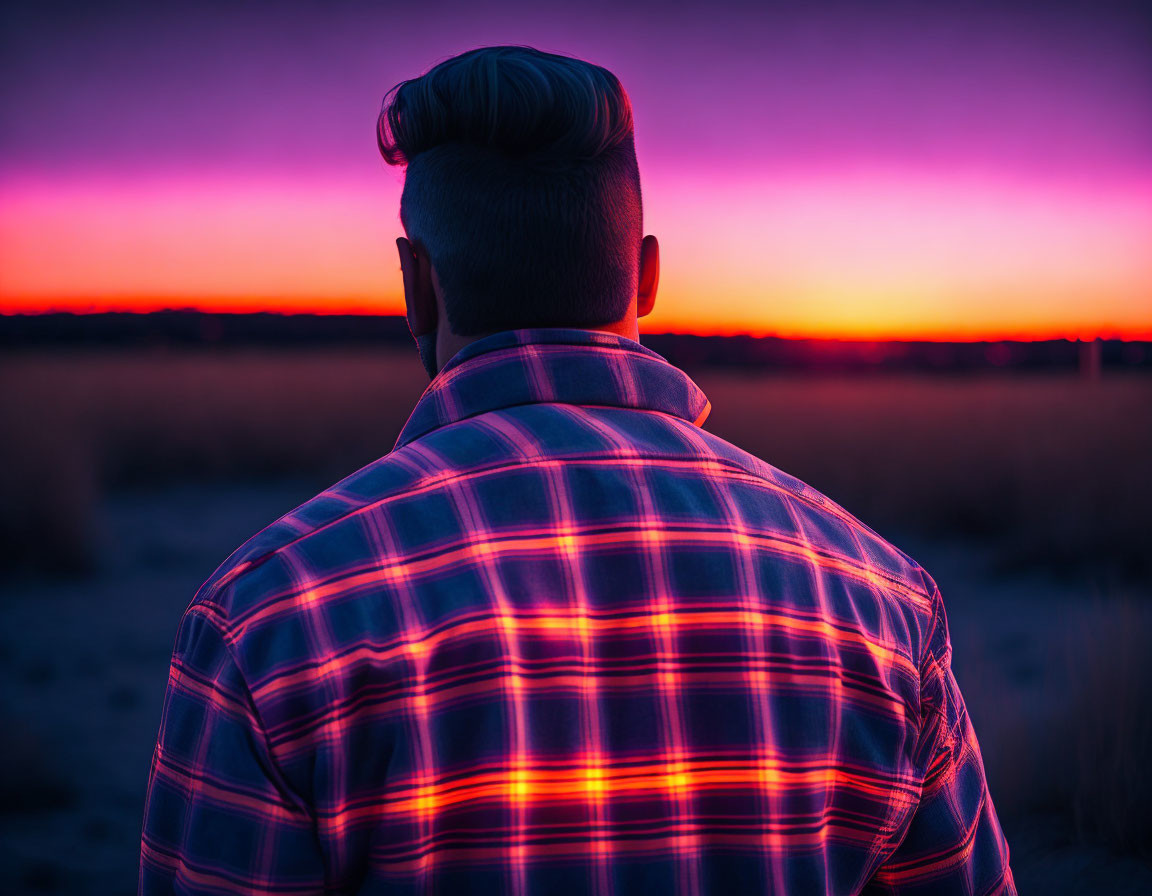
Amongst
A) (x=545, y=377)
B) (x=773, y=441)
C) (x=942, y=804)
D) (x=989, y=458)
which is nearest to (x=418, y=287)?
(x=545, y=377)

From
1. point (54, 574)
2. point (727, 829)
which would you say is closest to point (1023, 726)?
point (727, 829)

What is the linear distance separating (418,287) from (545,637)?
0.51 m

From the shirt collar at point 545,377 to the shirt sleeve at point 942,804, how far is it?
1.46 feet

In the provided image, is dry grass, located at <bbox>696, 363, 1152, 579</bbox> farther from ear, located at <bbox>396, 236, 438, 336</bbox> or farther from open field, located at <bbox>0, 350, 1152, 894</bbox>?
ear, located at <bbox>396, 236, 438, 336</bbox>

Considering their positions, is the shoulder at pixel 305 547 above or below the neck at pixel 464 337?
below

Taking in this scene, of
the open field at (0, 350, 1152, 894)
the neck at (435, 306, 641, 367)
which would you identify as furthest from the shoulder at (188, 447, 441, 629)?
the open field at (0, 350, 1152, 894)

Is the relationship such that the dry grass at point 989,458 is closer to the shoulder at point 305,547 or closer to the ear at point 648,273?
the ear at point 648,273

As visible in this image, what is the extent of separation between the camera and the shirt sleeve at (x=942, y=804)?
1134 millimetres

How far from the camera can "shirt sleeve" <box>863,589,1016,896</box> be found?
1.13m

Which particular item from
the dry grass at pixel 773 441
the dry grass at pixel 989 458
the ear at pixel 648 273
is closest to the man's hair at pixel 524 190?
A: the ear at pixel 648 273

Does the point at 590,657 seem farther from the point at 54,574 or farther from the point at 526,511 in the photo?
the point at 54,574

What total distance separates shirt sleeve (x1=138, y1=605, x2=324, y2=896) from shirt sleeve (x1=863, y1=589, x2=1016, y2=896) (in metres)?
0.71

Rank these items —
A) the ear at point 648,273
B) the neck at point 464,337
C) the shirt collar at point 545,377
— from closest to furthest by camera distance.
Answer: the shirt collar at point 545,377
the neck at point 464,337
the ear at point 648,273

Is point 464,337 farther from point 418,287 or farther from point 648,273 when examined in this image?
point 648,273
